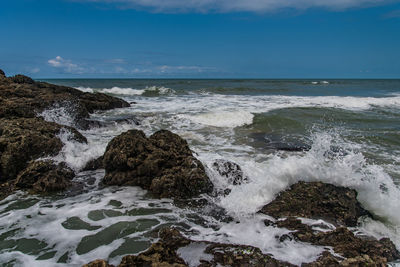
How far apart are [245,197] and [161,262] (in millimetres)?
2111

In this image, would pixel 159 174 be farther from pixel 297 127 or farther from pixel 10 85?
pixel 10 85

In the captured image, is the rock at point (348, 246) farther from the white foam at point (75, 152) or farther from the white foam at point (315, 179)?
the white foam at point (75, 152)

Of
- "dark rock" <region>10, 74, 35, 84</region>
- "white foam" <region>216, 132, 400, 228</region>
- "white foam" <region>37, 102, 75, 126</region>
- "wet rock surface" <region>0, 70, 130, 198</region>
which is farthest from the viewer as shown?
"dark rock" <region>10, 74, 35, 84</region>

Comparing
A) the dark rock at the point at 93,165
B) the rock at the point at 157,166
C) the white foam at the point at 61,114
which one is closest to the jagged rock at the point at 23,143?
the dark rock at the point at 93,165

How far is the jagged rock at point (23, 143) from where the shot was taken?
536 centimetres

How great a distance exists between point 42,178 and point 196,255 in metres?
3.43

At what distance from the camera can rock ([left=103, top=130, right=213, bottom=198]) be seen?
4855 mm

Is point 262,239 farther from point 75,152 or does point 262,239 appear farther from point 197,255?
point 75,152

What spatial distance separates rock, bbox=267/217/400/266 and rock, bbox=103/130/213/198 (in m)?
1.82

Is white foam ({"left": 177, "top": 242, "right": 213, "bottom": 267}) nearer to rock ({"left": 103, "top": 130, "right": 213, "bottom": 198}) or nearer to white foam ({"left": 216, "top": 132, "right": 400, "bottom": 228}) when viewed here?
white foam ({"left": 216, "top": 132, "right": 400, "bottom": 228})

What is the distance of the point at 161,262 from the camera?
282cm

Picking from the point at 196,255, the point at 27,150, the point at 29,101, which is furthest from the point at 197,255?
the point at 29,101

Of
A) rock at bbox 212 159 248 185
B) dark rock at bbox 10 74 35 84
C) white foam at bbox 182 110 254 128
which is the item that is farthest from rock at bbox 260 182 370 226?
dark rock at bbox 10 74 35 84

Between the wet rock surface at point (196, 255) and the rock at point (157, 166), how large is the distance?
151cm
